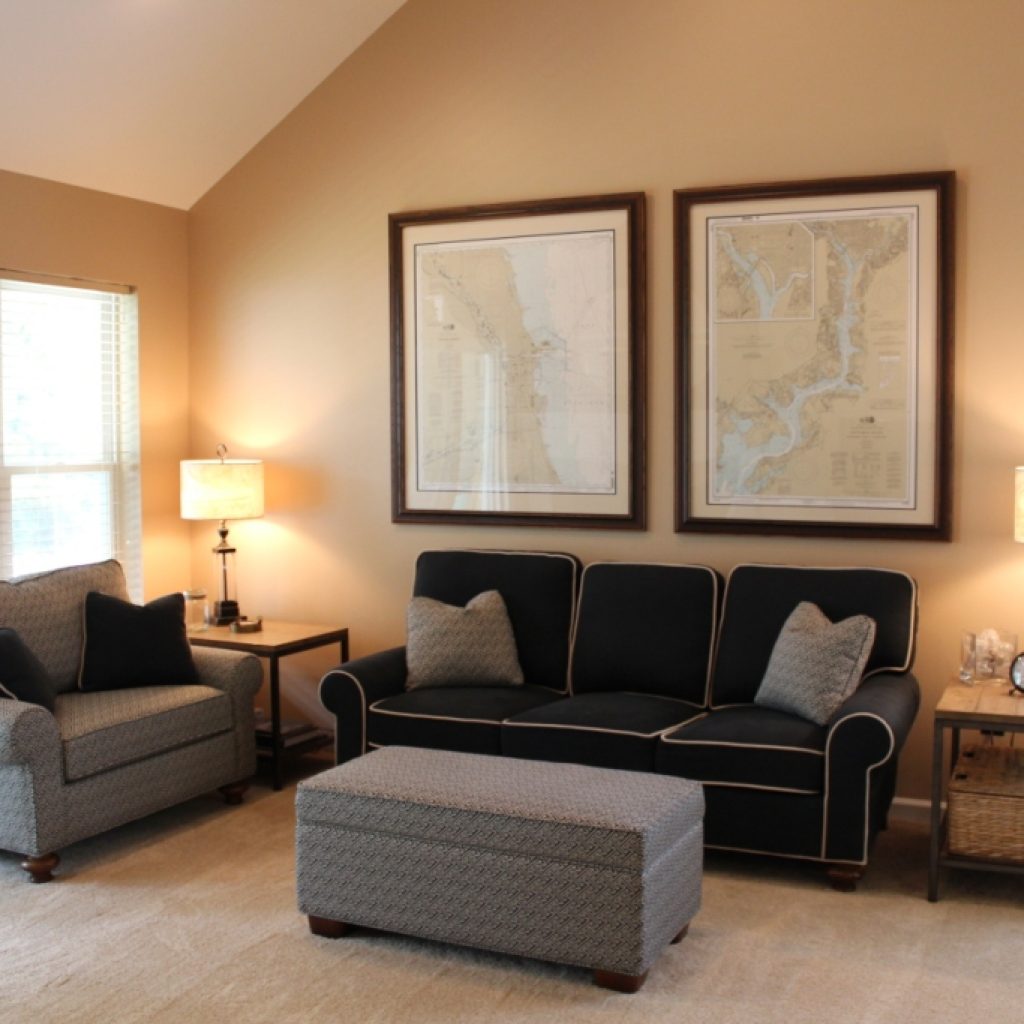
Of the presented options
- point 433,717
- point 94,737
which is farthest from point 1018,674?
point 94,737

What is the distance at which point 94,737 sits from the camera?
4191 millimetres

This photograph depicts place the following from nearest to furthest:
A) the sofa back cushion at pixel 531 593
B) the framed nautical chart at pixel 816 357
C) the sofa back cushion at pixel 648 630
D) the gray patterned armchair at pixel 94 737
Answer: the gray patterned armchair at pixel 94 737 → the framed nautical chart at pixel 816 357 → the sofa back cushion at pixel 648 630 → the sofa back cushion at pixel 531 593

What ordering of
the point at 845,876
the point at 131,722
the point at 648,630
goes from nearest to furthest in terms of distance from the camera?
the point at 845,876 < the point at 131,722 < the point at 648,630

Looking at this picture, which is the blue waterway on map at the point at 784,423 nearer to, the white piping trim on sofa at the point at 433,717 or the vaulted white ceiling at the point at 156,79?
the white piping trim on sofa at the point at 433,717

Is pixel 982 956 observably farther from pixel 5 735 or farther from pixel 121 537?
pixel 121 537

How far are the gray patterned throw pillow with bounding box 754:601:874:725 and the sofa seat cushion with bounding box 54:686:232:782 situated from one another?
1.95m

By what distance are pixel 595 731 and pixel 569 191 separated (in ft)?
6.82

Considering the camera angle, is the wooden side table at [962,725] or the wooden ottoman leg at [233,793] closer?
the wooden side table at [962,725]

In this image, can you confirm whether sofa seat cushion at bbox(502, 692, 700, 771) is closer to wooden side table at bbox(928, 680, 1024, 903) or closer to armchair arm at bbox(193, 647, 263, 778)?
wooden side table at bbox(928, 680, 1024, 903)

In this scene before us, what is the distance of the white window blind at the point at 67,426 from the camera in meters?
4.99

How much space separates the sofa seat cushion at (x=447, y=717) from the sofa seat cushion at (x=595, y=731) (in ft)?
0.26

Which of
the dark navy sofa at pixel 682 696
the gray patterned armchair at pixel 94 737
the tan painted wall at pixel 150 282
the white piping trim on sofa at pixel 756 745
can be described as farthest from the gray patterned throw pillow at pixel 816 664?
the tan painted wall at pixel 150 282

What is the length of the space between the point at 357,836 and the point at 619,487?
1.92m

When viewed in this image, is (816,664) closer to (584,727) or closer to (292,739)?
(584,727)
